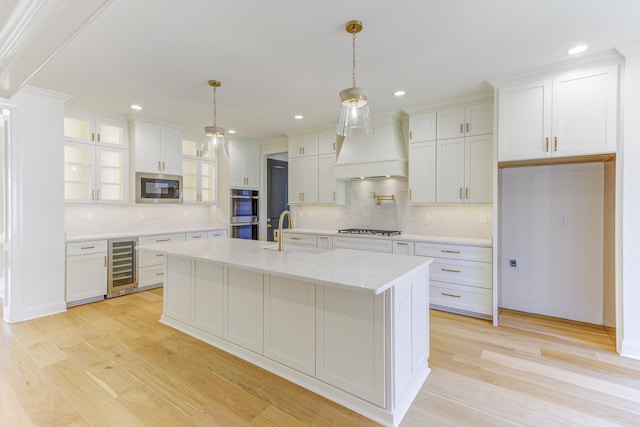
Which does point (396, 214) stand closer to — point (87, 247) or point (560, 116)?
point (560, 116)

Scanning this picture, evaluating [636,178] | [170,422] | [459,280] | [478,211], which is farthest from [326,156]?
[170,422]

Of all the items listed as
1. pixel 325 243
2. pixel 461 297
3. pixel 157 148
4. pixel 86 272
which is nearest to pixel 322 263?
pixel 461 297

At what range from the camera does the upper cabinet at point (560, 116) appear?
271cm

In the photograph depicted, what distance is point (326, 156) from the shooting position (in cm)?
500

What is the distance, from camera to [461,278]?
11.7 feet

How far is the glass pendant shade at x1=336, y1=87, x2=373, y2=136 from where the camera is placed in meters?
2.05

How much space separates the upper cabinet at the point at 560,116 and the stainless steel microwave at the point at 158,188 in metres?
4.60

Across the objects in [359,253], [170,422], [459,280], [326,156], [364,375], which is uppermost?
[326,156]

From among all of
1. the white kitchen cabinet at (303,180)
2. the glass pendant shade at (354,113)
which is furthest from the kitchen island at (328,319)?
the white kitchen cabinet at (303,180)

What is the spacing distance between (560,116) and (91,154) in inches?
219

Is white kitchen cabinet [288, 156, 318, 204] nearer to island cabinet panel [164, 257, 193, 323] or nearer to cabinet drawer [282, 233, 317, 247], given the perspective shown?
cabinet drawer [282, 233, 317, 247]

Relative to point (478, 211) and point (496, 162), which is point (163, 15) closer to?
point (496, 162)

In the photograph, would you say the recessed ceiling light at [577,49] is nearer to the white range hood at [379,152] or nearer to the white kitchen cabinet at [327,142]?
the white range hood at [379,152]

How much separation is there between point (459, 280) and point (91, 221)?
5062 mm
